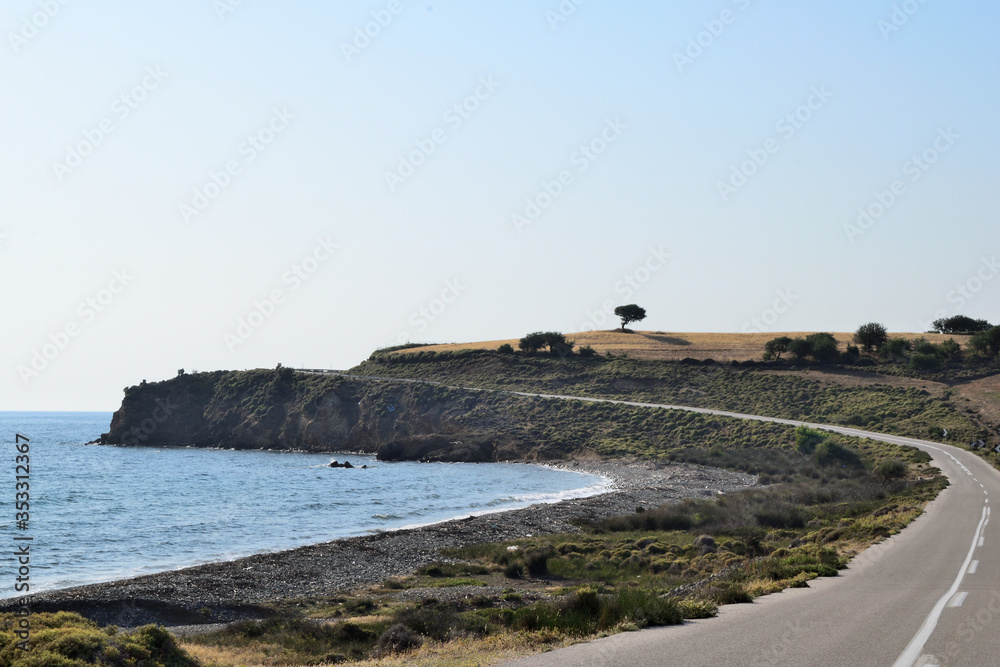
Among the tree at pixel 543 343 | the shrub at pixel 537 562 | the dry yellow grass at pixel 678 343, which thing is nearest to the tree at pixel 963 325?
the dry yellow grass at pixel 678 343

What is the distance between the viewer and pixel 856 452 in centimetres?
5422

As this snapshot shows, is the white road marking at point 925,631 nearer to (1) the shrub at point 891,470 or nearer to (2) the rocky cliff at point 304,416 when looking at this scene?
(1) the shrub at point 891,470

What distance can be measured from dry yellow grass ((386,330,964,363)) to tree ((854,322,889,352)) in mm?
4173

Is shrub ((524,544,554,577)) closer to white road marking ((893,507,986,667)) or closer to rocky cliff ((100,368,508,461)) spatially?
white road marking ((893,507,986,667))

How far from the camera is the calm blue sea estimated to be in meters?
30.9

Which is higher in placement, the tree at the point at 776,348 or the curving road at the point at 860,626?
the tree at the point at 776,348

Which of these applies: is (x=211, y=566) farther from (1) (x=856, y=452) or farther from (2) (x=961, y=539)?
(1) (x=856, y=452)

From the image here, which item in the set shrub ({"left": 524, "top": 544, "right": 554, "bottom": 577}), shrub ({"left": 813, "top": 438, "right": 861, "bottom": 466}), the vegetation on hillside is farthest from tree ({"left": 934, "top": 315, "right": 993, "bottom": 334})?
the vegetation on hillside

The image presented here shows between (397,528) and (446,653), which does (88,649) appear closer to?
(446,653)

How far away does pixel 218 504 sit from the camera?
47.8 m

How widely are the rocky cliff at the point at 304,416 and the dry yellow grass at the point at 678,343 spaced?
956 inches

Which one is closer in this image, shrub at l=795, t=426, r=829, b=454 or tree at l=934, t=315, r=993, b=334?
shrub at l=795, t=426, r=829, b=454

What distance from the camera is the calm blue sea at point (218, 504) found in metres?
30.9
